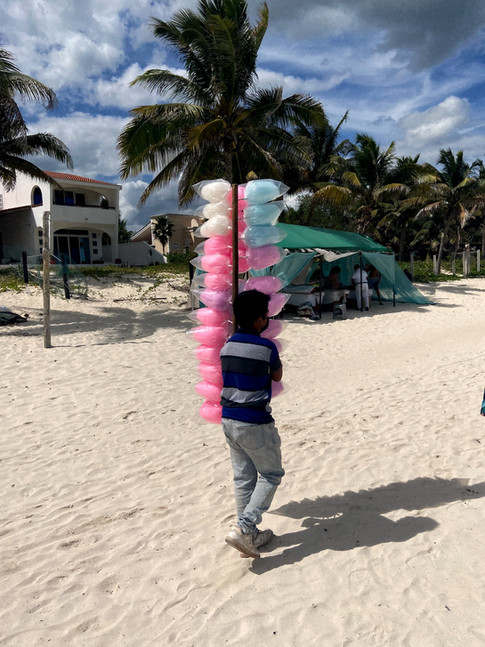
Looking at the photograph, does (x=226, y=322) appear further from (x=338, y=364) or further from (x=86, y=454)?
(x=338, y=364)

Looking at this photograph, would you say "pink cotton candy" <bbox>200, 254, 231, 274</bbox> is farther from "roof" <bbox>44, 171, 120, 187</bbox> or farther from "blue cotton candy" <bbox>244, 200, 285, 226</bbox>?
"roof" <bbox>44, 171, 120, 187</bbox>

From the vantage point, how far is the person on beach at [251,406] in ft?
9.30

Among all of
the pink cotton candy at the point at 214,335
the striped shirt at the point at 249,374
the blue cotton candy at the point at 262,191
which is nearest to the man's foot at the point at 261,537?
the striped shirt at the point at 249,374

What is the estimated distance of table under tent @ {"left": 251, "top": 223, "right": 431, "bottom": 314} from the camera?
13820 mm

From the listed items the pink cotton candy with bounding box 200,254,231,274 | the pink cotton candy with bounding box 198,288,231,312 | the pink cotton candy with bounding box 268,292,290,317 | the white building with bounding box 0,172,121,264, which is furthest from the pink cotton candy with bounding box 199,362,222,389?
the white building with bounding box 0,172,121,264

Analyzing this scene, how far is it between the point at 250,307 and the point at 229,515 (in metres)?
1.74

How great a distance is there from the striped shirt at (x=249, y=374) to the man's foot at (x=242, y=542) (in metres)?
0.75

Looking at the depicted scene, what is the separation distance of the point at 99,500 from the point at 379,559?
227cm

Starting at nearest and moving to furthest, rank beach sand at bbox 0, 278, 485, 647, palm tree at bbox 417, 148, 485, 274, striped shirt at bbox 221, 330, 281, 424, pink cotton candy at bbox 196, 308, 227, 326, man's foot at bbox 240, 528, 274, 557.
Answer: beach sand at bbox 0, 278, 485, 647 < striped shirt at bbox 221, 330, 281, 424 < man's foot at bbox 240, 528, 274, 557 < pink cotton candy at bbox 196, 308, 227, 326 < palm tree at bbox 417, 148, 485, 274

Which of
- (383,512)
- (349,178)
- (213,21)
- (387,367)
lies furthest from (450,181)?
(383,512)

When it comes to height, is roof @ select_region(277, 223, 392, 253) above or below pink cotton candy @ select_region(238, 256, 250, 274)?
above

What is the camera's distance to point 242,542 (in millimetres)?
2902

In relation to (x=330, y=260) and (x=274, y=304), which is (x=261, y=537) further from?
(x=330, y=260)

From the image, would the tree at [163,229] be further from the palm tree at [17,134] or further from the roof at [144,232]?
the palm tree at [17,134]
